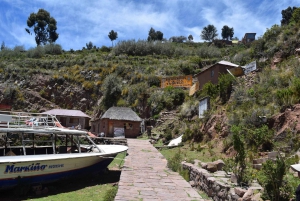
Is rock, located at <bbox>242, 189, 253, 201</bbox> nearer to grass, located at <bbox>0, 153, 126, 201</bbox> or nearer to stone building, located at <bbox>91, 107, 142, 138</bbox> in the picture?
grass, located at <bbox>0, 153, 126, 201</bbox>

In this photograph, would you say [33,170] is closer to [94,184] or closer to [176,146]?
[94,184]

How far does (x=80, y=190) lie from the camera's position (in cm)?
983

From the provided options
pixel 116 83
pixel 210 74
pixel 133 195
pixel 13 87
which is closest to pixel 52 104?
pixel 13 87

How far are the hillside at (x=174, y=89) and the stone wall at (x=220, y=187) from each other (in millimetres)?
1327

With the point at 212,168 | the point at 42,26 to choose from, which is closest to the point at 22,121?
the point at 212,168

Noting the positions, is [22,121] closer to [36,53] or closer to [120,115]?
[120,115]

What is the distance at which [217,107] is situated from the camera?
1911 cm

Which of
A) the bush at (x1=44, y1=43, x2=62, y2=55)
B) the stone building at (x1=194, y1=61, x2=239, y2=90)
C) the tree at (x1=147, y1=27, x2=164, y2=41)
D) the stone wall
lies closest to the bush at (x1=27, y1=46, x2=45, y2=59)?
the bush at (x1=44, y1=43, x2=62, y2=55)

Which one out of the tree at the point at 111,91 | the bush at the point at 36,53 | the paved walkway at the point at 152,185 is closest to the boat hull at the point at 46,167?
the paved walkway at the point at 152,185

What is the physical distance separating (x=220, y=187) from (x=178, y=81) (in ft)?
94.8

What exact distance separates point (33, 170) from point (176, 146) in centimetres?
1062

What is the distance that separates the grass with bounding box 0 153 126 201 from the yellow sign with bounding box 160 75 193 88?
78.8ft

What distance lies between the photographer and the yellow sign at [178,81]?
3466cm

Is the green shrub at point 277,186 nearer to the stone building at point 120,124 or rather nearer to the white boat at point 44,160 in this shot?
the white boat at point 44,160
